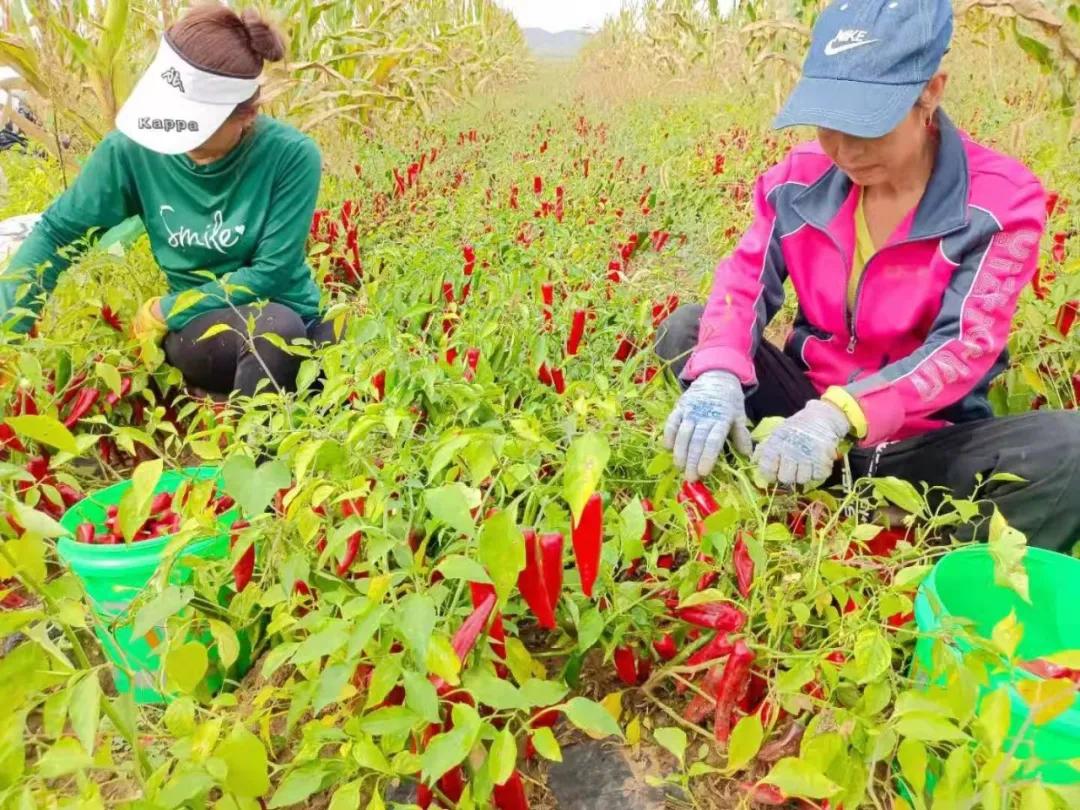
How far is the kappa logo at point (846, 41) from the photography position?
1.35 m

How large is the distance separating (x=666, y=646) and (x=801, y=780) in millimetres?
426

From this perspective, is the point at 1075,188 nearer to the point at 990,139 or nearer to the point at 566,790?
the point at 990,139

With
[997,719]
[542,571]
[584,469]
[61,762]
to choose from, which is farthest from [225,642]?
[997,719]

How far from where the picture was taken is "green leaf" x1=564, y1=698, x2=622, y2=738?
36.6 inches

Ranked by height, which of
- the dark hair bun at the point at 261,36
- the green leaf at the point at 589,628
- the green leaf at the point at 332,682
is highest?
the dark hair bun at the point at 261,36

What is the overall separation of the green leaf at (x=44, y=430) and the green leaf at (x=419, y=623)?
0.37 metres

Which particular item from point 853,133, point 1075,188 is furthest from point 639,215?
point 853,133

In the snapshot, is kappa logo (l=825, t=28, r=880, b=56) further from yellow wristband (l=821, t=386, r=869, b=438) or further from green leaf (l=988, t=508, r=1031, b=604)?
green leaf (l=988, t=508, r=1031, b=604)

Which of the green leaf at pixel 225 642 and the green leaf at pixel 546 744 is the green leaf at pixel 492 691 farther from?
the green leaf at pixel 225 642

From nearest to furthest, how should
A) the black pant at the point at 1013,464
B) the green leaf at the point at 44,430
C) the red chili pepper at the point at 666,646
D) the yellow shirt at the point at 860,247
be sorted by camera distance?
the green leaf at the point at 44,430, the red chili pepper at the point at 666,646, the black pant at the point at 1013,464, the yellow shirt at the point at 860,247

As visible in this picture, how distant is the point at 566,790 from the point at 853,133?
1.14 m

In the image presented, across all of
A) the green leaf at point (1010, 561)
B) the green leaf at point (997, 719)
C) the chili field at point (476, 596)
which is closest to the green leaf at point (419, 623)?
the chili field at point (476, 596)

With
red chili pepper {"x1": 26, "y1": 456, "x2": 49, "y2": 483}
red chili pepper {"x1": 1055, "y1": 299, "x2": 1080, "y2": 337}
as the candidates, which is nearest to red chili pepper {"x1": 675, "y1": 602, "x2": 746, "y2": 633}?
red chili pepper {"x1": 1055, "y1": 299, "x2": 1080, "y2": 337}

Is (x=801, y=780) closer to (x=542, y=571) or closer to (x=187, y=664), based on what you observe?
(x=542, y=571)
